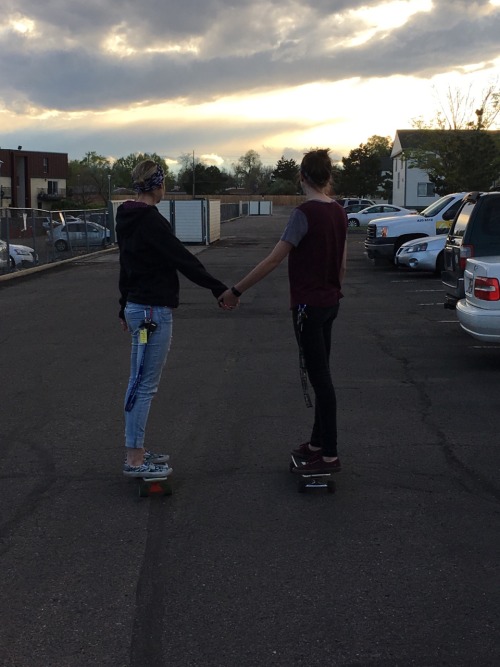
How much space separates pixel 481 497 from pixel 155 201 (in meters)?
2.69

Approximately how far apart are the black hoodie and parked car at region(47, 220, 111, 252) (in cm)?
2094

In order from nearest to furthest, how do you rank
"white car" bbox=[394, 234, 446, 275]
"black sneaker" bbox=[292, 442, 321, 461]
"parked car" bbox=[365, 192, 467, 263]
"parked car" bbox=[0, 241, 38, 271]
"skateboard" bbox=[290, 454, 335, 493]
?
"skateboard" bbox=[290, 454, 335, 493] < "black sneaker" bbox=[292, 442, 321, 461] < "white car" bbox=[394, 234, 446, 275] < "parked car" bbox=[0, 241, 38, 271] < "parked car" bbox=[365, 192, 467, 263]

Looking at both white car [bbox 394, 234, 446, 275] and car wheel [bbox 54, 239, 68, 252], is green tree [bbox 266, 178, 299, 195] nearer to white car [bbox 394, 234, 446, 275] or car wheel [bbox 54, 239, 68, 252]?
car wheel [bbox 54, 239, 68, 252]

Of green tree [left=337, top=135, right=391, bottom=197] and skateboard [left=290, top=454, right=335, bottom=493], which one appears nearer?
skateboard [left=290, top=454, right=335, bottom=493]

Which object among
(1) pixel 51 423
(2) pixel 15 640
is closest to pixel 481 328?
(1) pixel 51 423

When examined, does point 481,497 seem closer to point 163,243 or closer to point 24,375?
point 163,243

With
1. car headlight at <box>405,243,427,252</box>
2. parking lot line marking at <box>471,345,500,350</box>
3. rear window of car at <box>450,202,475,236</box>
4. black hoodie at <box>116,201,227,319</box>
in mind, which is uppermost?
rear window of car at <box>450,202,475,236</box>

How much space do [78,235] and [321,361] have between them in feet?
87.2

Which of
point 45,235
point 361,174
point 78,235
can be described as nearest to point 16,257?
point 45,235

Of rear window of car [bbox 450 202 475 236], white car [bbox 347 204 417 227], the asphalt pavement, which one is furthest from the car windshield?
white car [bbox 347 204 417 227]

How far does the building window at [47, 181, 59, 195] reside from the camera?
83125 mm

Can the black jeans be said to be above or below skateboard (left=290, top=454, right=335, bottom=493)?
above

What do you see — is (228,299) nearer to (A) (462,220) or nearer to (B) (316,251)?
(B) (316,251)

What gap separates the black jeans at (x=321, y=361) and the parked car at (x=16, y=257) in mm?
16582
